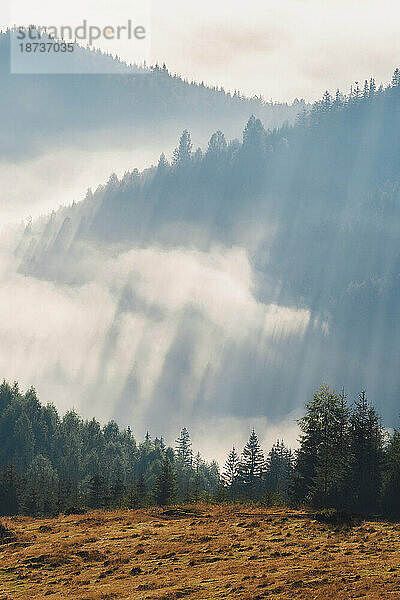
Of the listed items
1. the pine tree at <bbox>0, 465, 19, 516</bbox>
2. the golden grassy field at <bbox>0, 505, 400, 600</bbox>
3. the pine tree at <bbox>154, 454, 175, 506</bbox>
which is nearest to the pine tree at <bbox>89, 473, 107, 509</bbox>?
the pine tree at <bbox>0, 465, 19, 516</bbox>

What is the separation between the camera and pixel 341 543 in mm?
44125

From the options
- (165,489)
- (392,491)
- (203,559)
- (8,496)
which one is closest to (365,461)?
(392,491)

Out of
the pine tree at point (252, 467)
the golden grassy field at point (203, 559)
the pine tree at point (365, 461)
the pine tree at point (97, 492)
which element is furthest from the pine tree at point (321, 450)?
the pine tree at point (252, 467)

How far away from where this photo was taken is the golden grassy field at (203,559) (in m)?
34.1

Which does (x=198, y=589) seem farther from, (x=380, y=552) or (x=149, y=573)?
(x=380, y=552)

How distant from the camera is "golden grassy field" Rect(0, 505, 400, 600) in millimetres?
34094

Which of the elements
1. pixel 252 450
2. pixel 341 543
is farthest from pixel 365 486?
pixel 252 450

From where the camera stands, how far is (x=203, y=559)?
4181 centimetres

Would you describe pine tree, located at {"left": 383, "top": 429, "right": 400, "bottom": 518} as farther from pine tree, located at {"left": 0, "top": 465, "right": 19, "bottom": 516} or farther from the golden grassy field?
pine tree, located at {"left": 0, "top": 465, "right": 19, "bottom": 516}

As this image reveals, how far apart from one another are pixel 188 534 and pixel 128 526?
26.0 feet

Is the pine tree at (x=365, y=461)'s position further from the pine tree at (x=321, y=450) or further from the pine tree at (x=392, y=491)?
the pine tree at (x=392, y=491)

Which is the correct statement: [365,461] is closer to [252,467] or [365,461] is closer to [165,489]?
[165,489]

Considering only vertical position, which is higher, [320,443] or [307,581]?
[320,443]

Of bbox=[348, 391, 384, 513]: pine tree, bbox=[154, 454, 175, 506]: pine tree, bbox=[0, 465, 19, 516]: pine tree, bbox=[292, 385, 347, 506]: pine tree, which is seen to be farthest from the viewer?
bbox=[0, 465, 19, 516]: pine tree
